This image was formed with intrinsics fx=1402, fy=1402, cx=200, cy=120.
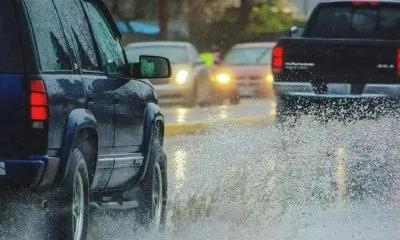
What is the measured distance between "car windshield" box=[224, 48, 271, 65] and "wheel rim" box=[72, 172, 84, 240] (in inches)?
1004

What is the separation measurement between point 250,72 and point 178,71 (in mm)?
3525

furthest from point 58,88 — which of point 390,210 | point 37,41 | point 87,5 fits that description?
point 390,210

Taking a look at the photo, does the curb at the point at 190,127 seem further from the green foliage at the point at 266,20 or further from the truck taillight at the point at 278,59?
the green foliage at the point at 266,20

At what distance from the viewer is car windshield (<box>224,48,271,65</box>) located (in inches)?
1315

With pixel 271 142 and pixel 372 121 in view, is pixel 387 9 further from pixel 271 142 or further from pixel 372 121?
pixel 271 142

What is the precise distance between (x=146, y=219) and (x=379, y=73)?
852 centimetres

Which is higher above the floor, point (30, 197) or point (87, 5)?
point (87, 5)

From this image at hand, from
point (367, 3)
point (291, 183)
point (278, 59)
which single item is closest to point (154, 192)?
point (291, 183)

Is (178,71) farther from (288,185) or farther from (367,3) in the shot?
(288,185)

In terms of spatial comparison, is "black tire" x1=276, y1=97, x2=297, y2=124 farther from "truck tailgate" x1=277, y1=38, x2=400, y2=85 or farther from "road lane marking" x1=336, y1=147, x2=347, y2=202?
"road lane marking" x1=336, y1=147, x2=347, y2=202

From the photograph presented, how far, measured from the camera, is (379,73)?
17391 millimetres

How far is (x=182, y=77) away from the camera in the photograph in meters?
29.6

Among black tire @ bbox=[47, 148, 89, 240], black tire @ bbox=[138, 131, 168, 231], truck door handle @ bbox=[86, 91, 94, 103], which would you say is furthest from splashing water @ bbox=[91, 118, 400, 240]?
black tire @ bbox=[47, 148, 89, 240]

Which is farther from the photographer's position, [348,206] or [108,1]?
[108,1]
